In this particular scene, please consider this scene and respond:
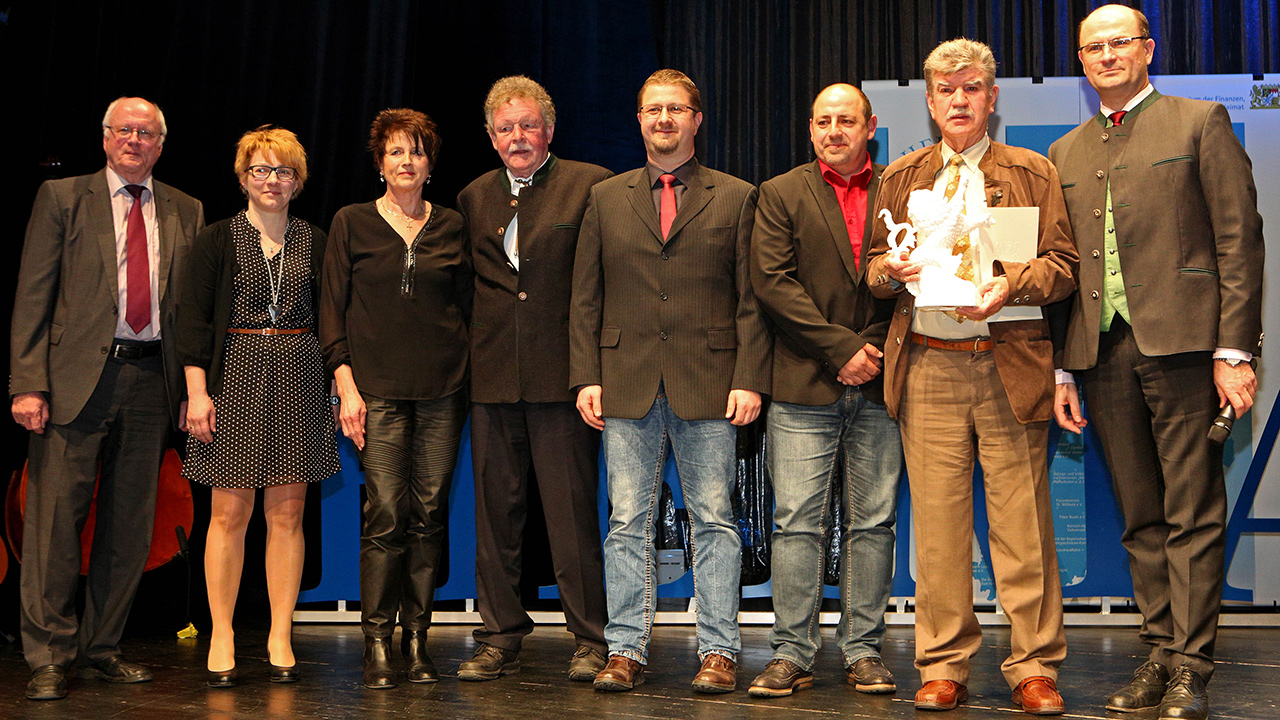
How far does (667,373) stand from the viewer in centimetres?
304

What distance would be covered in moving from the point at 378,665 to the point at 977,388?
1.97 m

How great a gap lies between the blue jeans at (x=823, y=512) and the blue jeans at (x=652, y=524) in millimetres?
146

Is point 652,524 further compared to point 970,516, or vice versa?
point 652,524

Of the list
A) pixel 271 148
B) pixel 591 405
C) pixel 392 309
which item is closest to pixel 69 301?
pixel 271 148

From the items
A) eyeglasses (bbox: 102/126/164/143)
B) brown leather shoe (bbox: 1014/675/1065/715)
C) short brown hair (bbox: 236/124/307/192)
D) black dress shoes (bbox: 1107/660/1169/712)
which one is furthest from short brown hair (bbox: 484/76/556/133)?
black dress shoes (bbox: 1107/660/1169/712)

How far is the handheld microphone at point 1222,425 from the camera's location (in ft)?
8.73

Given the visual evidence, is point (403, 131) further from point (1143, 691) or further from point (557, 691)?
point (1143, 691)

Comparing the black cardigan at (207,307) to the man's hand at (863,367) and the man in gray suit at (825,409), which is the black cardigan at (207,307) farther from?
the man's hand at (863,367)

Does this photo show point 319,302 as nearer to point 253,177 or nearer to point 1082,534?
point 253,177

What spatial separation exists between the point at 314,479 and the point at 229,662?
0.62 metres

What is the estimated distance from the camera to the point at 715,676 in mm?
2975

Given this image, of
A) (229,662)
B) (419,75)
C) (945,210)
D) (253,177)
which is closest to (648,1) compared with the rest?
(419,75)

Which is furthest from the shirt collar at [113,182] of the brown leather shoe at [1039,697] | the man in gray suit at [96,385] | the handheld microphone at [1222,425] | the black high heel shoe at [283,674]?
the handheld microphone at [1222,425]

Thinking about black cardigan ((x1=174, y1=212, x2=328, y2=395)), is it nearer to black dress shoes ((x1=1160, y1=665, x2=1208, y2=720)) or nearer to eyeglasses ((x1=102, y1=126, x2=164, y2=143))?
eyeglasses ((x1=102, y1=126, x2=164, y2=143))
